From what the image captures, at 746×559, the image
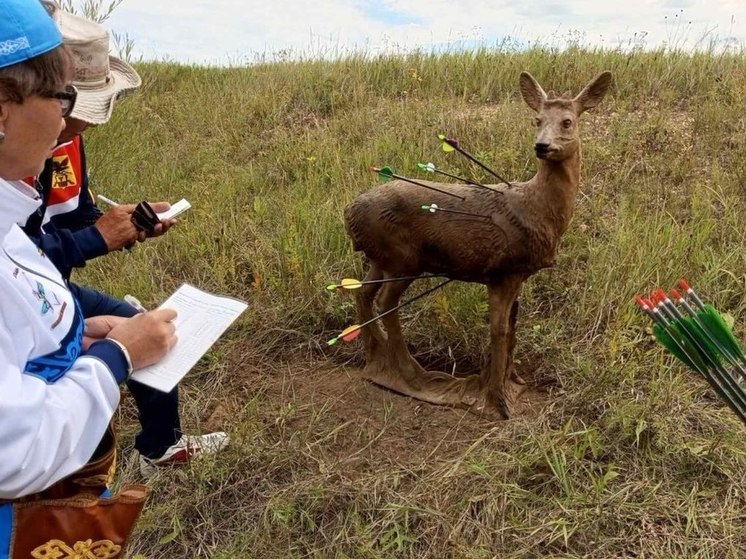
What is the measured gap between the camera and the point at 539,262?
238 cm

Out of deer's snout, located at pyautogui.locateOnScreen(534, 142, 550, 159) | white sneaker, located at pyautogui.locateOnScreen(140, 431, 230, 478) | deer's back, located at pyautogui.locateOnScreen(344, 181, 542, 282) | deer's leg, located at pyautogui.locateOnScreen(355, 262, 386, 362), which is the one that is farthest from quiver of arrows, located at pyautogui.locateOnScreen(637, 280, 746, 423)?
white sneaker, located at pyautogui.locateOnScreen(140, 431, 230, 478)

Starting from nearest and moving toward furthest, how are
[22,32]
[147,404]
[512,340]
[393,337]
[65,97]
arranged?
[22,32] < [65,97] < [147,404] < [512,340] < [393,337]

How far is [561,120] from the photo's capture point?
2166 millimetres

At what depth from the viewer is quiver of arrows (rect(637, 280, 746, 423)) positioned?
1358 mm

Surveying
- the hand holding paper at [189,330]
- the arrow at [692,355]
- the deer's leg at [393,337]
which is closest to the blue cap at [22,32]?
the hand holding paper at [189,330]

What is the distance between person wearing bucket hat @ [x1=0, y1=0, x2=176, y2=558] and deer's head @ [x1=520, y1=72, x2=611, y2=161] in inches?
55.2

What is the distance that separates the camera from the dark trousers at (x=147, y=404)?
2328 millimetres

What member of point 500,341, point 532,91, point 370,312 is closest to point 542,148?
point 532,91

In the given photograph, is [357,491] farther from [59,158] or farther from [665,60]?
[665,60]

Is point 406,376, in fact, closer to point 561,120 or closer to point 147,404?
point 147,404

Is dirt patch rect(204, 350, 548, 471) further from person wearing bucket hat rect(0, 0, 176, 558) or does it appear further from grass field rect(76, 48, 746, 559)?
person wearing bucket hat rect(0, 0, 176, 558)

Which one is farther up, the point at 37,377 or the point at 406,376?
the point at 37,377

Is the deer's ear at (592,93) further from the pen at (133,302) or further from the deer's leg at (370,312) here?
the pen at (133,302)

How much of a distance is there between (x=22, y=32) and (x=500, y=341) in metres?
1.89
